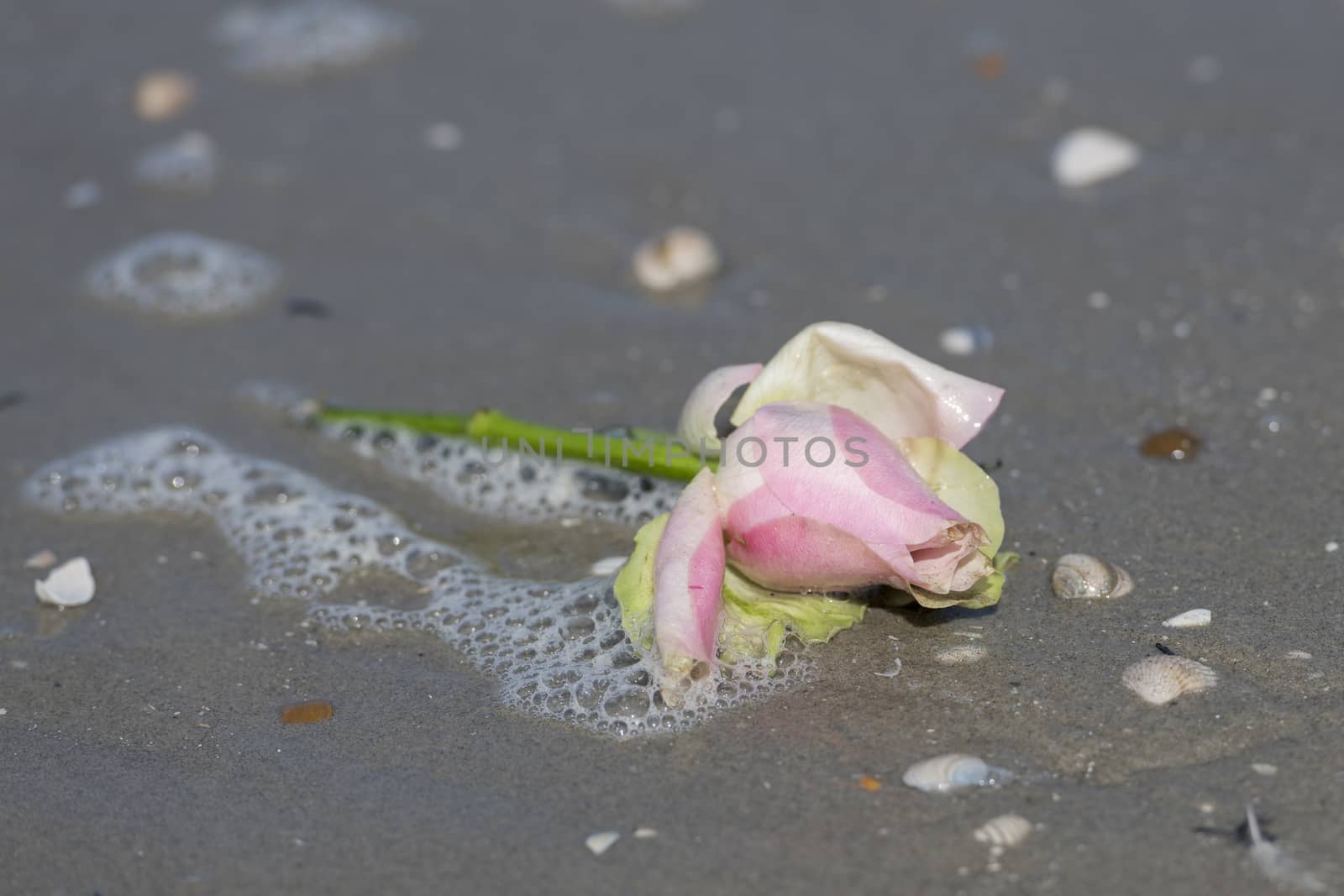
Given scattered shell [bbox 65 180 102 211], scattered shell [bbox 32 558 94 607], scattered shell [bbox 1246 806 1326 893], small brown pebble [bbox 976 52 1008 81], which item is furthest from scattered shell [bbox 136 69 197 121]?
scattered shell [bbox 1246 806 1326 893]

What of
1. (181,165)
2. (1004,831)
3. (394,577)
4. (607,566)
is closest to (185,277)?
(181,165)

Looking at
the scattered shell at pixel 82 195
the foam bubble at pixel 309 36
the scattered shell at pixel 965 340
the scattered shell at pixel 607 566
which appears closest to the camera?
the scattered shell at pixel 607 566

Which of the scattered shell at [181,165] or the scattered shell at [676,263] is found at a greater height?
the scattered shell at [676,263]

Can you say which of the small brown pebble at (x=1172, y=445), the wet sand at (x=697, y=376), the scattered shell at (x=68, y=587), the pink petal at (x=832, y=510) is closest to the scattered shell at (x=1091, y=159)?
the wet sand at (x=697, y=376)

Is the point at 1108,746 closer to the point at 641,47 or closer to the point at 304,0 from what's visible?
the point at 641,47

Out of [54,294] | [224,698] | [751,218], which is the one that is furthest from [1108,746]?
[54,294]

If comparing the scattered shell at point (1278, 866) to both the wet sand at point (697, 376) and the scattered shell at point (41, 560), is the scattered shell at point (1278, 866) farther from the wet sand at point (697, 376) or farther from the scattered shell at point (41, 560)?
the scattered shell at point (41, 560)
